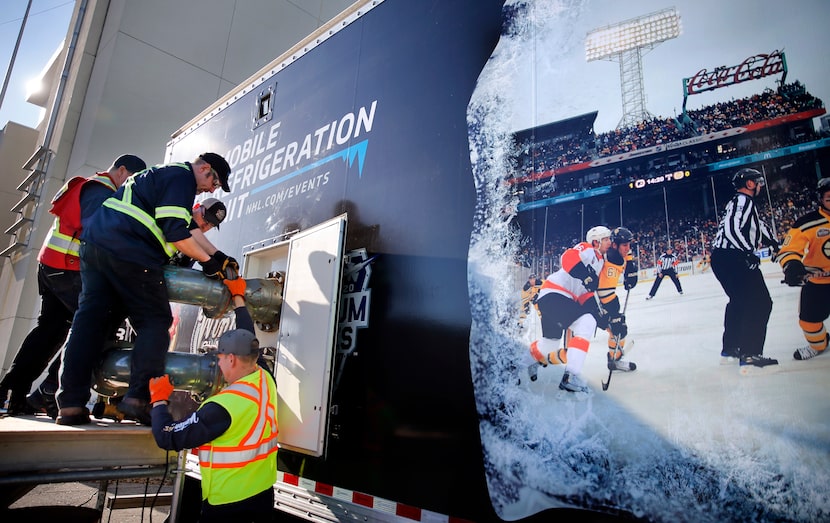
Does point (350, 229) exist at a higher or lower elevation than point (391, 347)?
higher

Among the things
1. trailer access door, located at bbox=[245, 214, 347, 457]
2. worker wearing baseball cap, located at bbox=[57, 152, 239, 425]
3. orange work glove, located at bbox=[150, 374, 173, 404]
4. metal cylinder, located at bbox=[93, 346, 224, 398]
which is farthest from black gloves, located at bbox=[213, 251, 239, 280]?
orange work glove, located at bbox=[150, 374, 173, 404]

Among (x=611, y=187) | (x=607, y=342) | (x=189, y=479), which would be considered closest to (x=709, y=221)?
(x=611, y=187)

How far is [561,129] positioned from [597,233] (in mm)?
473

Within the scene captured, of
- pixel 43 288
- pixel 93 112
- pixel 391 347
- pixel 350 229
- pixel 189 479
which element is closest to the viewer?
pixel 391 347

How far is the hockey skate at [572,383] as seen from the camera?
66.4 inches

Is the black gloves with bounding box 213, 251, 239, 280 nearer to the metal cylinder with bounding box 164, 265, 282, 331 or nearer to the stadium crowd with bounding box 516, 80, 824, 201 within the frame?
the metal cylinder with bounding box 164, 265, 282, 331

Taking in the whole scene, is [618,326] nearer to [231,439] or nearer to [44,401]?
[231,439]

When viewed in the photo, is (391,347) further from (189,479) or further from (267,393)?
(189,479)

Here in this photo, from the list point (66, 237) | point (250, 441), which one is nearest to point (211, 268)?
point (66, 237)

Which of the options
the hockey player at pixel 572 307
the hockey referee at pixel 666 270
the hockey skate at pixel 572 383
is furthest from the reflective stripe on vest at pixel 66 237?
the hockey referee at pixel 666 270

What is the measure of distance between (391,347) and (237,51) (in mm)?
10245

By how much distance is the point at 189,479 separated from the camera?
3.51 meters

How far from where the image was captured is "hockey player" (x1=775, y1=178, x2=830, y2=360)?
1.32m

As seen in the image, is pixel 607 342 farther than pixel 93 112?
No
